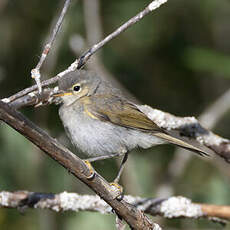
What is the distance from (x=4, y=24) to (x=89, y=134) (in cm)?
281

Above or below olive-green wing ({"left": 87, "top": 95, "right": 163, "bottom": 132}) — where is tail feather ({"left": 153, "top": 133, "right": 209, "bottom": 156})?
below

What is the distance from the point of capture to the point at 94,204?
11.2 ft

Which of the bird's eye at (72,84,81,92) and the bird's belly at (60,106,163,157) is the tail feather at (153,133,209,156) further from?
the bird's eye at (72,84,81,92)

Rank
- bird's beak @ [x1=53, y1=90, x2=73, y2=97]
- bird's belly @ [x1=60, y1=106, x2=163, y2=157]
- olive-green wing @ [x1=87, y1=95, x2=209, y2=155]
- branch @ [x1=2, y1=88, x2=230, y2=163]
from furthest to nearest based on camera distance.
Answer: bird's beak @ [x1=53, y1=90, x2=73, y2=97]
olive-green wing @ [x1=87, y1=95, x2=209, y2=155]
bird's belly @ [x1=60, y1=106, x2=163, y2=157]
branch @ [x1=2, y1=88, x2=230, y2=163]

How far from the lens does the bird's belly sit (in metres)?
3.78

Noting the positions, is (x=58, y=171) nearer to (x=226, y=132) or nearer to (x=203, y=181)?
(x=203, y=181)

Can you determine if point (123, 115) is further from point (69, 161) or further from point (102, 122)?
point (69, 161)

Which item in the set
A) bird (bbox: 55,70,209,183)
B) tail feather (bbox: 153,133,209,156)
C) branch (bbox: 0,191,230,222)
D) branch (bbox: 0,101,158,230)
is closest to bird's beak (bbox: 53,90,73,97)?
bird (bbox: 55,70,209,183)

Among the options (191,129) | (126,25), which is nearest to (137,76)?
(191,129)

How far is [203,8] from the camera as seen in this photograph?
20.7 feet

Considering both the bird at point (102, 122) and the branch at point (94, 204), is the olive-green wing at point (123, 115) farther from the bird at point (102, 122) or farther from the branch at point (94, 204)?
the branch at point (94, 204)

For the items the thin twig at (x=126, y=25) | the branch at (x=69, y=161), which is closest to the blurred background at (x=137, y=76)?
the branch at (x=69, y=161)

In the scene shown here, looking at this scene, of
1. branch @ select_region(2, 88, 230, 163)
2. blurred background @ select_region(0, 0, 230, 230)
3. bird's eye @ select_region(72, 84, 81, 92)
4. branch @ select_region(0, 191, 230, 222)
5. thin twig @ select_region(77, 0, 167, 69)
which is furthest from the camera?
blurred background @ select_region(0, 0, 230, 230)

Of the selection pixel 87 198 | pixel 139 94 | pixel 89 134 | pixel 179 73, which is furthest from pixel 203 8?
pixel 87 198
